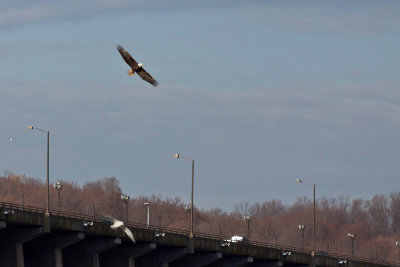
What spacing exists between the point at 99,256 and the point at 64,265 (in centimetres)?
495

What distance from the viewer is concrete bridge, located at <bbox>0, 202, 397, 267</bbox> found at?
111m

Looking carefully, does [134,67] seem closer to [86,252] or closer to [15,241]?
[15,241]

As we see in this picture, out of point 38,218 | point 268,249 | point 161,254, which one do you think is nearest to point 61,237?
point 38,218

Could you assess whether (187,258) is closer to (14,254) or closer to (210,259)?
(210,259)

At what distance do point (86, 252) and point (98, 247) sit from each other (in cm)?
166

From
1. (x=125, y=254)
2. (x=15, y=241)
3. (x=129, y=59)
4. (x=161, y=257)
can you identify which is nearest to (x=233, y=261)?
(x=161, y=257)

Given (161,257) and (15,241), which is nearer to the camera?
(15,241)

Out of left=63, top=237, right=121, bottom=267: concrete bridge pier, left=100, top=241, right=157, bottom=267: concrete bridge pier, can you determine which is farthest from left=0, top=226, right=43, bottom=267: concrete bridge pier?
left=100, top=241, right=157, bottom=267: concrete bridge pier

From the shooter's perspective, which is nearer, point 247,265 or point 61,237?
point 61,237

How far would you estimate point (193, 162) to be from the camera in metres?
130

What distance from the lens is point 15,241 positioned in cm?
11112

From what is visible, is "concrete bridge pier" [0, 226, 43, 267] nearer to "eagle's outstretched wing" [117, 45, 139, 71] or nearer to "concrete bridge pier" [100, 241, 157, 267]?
"concrete bridge pier" [100, 241, 157, 267]

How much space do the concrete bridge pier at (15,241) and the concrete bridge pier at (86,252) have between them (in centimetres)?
956

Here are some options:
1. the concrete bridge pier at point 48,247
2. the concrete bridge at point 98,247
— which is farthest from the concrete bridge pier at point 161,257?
the concrete bridge pier at point 48,247
